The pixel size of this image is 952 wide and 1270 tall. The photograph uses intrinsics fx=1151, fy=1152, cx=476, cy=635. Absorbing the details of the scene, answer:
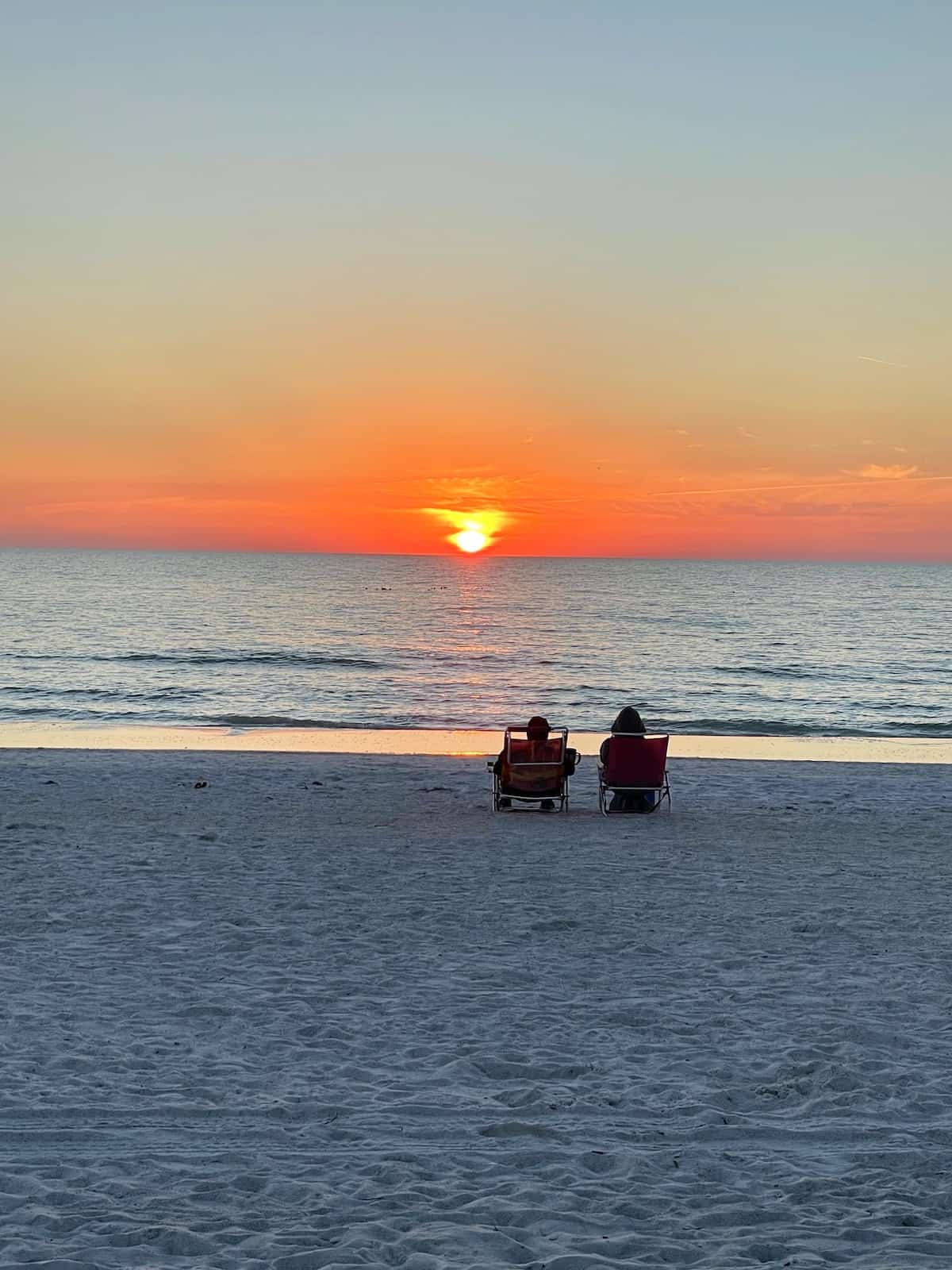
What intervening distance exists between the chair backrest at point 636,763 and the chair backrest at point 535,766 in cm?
58

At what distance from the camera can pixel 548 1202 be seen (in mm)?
4344

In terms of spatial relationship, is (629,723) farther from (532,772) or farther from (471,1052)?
(471,1052)

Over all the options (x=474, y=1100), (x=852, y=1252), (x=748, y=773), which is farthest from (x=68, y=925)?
(x=748, y=773)

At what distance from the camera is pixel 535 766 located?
43.5ft

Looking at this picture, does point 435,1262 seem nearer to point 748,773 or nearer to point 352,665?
point 748,773

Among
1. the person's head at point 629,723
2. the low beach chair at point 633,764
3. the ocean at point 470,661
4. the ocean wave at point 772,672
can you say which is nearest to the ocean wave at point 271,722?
the ocean at point 470,661

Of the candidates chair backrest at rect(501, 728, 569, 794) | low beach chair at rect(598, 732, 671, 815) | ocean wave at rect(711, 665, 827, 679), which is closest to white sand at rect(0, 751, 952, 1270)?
low beach chair at rect(598, 732, 671, 815)

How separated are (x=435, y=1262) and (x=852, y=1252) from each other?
1454mm

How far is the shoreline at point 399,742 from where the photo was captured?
22031 mm

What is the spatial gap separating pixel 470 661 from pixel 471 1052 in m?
40.8

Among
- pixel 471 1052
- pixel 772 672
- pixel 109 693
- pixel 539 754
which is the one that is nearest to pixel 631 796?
pixel 539 754

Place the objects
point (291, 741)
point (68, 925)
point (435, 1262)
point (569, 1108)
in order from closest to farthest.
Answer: point (435, 1262) → point (569, 1108) → point (68, 925) → point (291, 741)

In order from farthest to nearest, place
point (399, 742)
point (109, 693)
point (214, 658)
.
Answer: point (214, 658) → point (109, 693) → point (399, 742)

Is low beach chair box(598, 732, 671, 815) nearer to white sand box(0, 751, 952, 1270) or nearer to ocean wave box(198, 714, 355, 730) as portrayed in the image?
white sand box(0, 751, 952, 1270)
